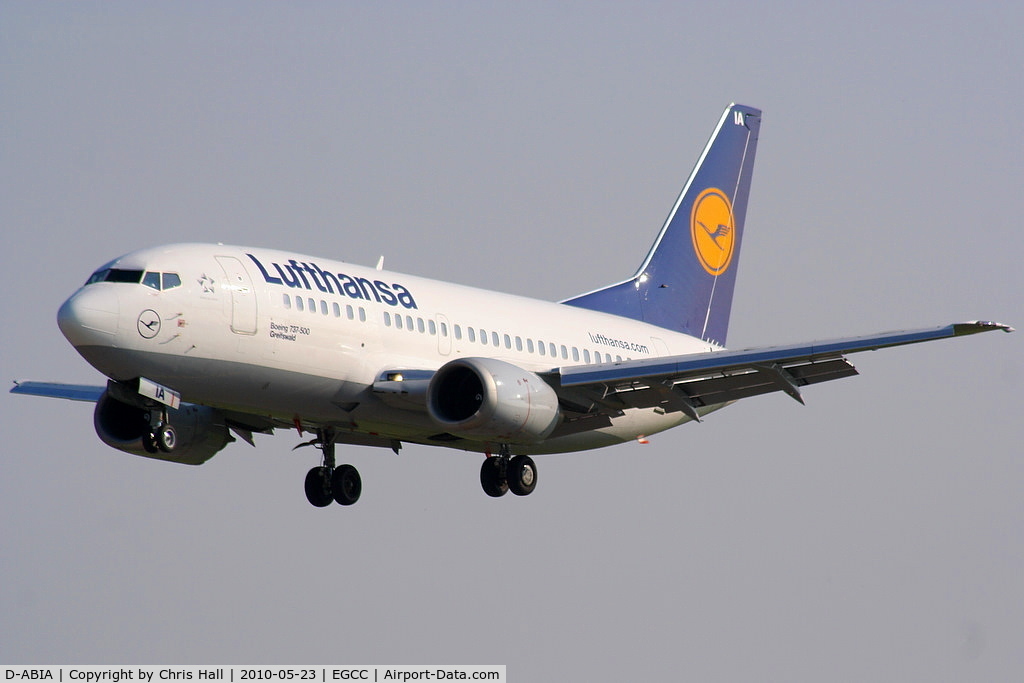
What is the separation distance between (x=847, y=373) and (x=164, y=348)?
12.8 metres

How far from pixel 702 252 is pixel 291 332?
54.3 feet

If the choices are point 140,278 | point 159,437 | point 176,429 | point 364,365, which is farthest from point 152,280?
point 176,429

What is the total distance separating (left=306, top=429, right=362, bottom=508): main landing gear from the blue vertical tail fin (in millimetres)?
7470

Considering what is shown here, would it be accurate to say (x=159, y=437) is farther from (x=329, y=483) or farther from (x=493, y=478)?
(x=493, y=478)

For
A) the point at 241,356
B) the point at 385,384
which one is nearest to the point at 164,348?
the point at 241,356

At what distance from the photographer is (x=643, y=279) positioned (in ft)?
131

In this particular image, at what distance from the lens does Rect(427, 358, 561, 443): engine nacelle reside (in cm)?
2916

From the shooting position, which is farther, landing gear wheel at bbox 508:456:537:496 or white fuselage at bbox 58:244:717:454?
landing gear wheel at bbox 508:456:537:496

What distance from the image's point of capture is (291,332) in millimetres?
28234

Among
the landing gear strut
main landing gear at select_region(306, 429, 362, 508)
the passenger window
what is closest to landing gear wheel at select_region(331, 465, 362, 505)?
main landing gear at select_region(306, 429, 362, 508)

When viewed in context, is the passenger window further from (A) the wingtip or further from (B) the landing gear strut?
(A) the wingtip

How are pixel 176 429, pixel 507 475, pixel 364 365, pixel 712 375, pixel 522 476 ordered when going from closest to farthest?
pixel 364 365 < pixel 712 375 < pixel 522 476 < pixel 507 475 < pixel 176 429

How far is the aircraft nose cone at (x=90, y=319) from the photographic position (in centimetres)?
2628

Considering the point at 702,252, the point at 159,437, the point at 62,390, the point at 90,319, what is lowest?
the point at 159,437
